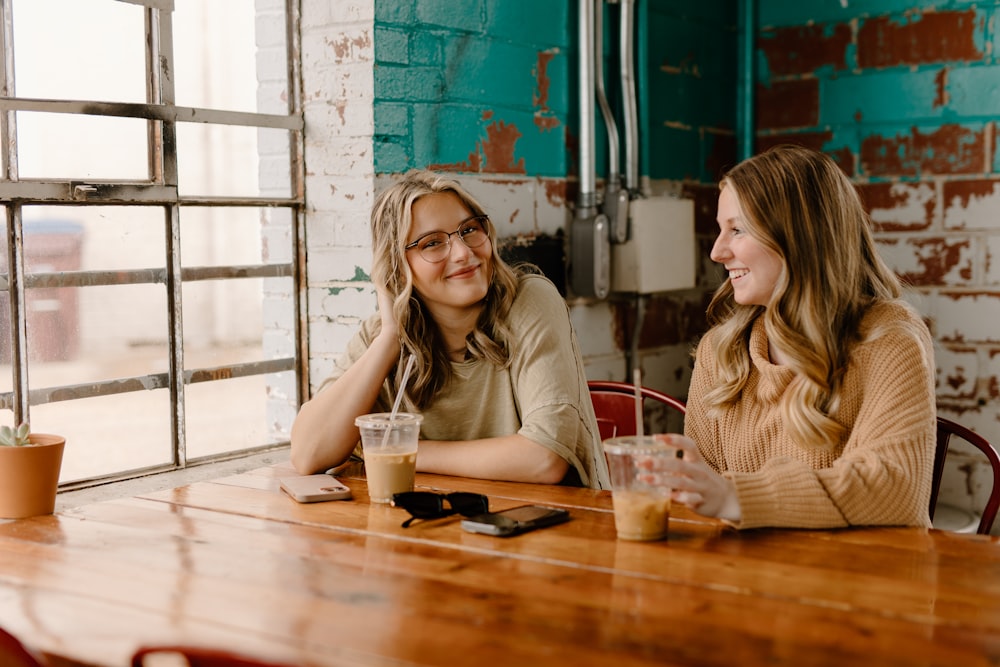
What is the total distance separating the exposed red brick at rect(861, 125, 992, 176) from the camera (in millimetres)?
3047

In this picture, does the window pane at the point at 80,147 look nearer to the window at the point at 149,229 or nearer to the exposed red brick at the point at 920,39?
the window at the point at 149,229

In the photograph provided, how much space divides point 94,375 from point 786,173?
1.44 meters

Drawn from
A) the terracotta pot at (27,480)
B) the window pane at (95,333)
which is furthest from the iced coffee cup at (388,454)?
the window pane at (95,333)

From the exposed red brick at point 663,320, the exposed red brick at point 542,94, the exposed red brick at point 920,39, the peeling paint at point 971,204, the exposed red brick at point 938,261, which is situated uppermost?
the exposed red brick at point 920,39

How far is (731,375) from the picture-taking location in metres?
2.03

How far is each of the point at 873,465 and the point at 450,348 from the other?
910 millimetres

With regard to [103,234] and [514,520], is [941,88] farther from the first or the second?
[103,234]

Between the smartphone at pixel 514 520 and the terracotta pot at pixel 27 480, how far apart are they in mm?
709

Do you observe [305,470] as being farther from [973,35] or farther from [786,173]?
[973,35]

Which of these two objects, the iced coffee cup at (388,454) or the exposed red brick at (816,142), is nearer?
the iced coffee cup at (388,454)

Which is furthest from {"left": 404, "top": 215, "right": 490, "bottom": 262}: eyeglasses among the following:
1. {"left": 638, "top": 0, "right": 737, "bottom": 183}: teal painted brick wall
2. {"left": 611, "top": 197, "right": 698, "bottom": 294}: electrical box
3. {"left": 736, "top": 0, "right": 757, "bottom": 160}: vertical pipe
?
{"left": 736, "top": 0, "right": 757, "bottom": 160}: vertical pipe

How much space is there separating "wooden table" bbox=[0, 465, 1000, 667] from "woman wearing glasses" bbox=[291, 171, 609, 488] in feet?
1.10

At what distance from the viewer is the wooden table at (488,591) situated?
45.2 inches

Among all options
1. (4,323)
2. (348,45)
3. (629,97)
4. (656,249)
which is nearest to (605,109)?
(629,97)
